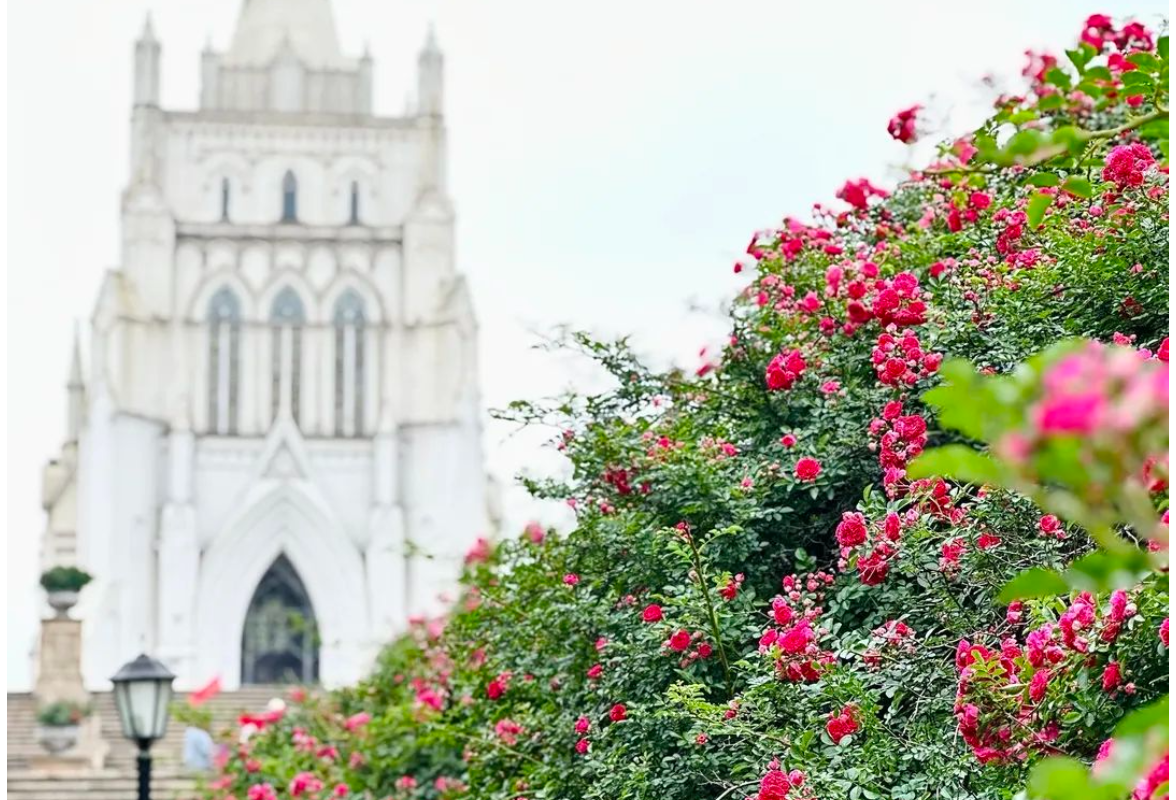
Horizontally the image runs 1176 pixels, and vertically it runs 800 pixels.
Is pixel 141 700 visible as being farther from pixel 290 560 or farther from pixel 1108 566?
pixel 290 560

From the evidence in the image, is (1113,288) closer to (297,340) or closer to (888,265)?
(888,265)

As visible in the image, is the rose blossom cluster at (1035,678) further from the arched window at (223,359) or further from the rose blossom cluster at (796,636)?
the arched window at (223,359)

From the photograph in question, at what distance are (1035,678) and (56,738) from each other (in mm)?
20751

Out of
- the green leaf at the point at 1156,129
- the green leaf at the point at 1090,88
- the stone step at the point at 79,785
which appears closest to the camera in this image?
the green leaf at the point at 1156,129

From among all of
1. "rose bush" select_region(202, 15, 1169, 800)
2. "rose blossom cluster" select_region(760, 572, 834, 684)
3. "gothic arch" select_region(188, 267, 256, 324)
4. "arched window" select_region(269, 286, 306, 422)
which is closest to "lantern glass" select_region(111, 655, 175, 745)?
"rose bush" select_region(202, 15, 1169, 800)

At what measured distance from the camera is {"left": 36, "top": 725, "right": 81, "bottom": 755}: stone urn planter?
2338 cm

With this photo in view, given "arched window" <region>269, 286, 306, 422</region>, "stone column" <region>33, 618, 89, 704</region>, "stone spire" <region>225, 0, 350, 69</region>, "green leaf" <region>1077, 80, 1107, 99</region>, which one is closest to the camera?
"green leaf" <region>1077, 80, 1107, 99</region>

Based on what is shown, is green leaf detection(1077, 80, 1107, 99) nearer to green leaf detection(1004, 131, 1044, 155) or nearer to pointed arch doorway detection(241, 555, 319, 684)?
green leaf detection(1004, 131, 1044, 155)

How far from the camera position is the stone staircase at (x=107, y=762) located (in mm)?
21000

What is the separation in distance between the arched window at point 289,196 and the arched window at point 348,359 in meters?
2.46

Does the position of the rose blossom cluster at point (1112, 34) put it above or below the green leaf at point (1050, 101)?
above

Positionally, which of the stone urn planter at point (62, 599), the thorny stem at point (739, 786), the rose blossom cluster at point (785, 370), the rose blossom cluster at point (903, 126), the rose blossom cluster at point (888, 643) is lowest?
the thorny stem at point (739, 786)

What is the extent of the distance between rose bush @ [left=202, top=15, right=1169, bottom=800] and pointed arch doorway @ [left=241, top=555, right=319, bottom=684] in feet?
112

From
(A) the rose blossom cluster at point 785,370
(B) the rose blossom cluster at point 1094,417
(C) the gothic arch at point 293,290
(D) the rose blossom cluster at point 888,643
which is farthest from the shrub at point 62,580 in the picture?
(B) the rose blossom cluster at point 1094,417
